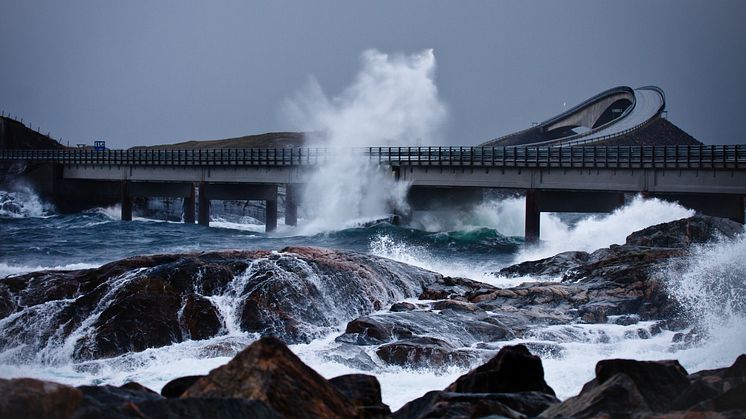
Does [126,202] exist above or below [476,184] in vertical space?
below

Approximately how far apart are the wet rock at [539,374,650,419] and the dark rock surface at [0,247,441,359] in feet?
31.8

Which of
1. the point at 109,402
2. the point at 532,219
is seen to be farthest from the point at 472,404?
the point at 532,219

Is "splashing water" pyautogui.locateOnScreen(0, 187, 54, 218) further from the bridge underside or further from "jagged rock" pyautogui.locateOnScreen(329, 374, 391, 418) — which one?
"jagged rock" pyautogui.locateOnScreen(329, 374, 391, 418)

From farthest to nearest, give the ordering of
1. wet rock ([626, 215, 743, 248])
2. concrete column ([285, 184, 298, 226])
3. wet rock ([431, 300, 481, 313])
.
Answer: concrete column ([285, 184, 298, 226]) → wet rock ([626, 215, 743, 248]) → wet rock ([431, 300, 481, 313])

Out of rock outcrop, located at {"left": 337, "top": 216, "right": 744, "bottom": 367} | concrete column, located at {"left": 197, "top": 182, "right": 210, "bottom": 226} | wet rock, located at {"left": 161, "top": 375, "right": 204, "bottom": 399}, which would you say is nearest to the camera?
wet rock, located at {"left": 161, "top": 375, "right": 204, "bottom": 399}

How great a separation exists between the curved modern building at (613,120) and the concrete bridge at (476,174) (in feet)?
130

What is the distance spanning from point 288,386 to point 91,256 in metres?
32.8

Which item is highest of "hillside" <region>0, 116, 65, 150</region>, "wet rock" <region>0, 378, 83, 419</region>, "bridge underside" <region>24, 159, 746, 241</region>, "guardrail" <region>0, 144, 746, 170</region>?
"hillside" <region>0, 116, 65, 150</region>

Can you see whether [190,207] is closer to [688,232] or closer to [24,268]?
[24,268]

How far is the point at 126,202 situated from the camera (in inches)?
2709

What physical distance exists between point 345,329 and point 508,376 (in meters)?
8.24

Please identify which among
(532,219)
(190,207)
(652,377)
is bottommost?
(652,377)

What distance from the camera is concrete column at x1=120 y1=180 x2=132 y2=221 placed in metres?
68.2

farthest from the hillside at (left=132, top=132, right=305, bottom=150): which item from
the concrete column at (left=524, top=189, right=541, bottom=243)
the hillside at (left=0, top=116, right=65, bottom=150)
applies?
the concrete column at (left=524, top=189, right=541, bottom=243)
